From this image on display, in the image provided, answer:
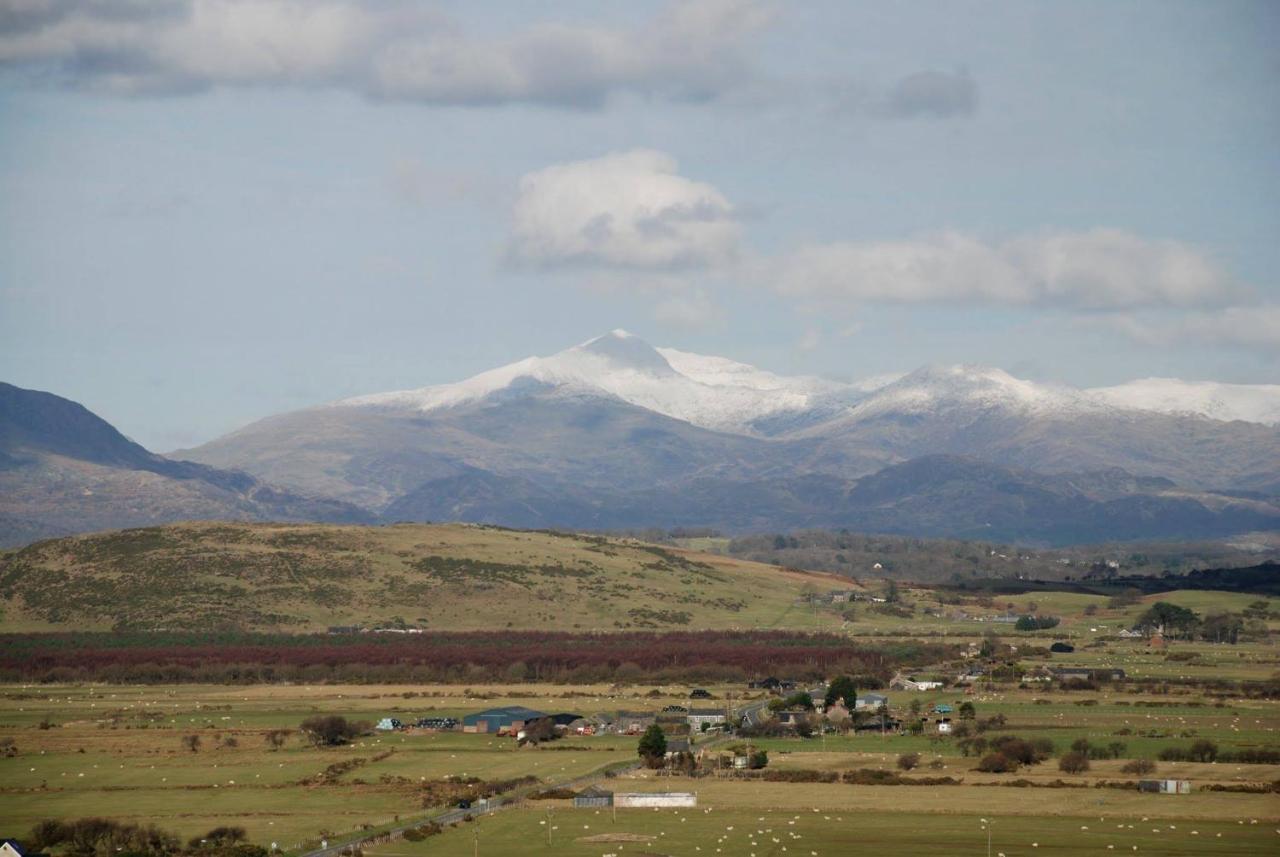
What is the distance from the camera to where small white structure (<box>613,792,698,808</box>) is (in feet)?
273

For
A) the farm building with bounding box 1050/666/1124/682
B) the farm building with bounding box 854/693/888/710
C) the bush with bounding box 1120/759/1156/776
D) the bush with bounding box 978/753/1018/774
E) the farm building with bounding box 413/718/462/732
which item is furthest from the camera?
the farm building with bounding box 1050/666/1124/682

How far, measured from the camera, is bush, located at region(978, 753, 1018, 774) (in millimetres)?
91500

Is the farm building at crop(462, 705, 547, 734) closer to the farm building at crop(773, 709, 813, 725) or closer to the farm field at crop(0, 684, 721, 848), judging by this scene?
the farm field at crop(0, 684, 721, 848)

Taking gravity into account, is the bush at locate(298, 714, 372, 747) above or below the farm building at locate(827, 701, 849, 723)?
below

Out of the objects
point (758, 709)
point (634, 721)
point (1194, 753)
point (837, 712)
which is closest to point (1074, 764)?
point (1194, 753)

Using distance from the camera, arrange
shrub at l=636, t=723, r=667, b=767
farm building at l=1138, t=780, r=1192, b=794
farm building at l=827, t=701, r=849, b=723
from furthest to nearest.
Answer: farm building at l=827, t=701, r=849, b=723
shrub at l=636, t=723, r=667, b=767
farm building at l=1138, t=780, r=1192, b=794

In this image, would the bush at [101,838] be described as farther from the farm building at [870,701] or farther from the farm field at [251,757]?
the farm building at [870,701]

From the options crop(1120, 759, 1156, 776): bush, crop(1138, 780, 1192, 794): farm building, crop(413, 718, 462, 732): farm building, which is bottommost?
crop(1138, 780, 1192, 794): farm building

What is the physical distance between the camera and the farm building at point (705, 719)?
111m

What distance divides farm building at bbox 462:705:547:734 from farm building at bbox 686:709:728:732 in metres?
9.24

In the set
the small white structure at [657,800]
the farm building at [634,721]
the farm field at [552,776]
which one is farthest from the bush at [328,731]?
the small white structure at [657,800]

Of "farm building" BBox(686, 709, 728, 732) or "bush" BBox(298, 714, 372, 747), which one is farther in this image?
"farm building" BBox(686, 709, 728, 732)

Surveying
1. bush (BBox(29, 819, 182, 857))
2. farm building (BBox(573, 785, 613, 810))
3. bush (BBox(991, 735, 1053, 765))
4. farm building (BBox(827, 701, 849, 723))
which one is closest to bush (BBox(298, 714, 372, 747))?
farm building (BBox(573, 785, 613, 810))

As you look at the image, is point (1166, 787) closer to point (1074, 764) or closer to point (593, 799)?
point (1074, 764)
